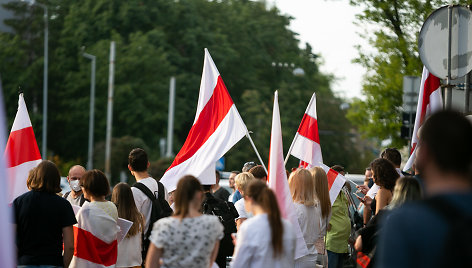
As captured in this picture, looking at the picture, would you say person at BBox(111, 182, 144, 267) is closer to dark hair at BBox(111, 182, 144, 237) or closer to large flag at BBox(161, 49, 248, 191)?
dark hair at BBox(111, 182, 144, 237)

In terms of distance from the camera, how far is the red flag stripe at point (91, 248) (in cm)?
732

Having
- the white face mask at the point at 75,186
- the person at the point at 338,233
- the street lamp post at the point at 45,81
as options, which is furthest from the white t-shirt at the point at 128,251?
the street lamp post at the point at 45,81

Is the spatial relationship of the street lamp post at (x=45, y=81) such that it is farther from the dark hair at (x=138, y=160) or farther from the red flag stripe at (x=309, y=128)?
the dark hair at (x=138, y=160)

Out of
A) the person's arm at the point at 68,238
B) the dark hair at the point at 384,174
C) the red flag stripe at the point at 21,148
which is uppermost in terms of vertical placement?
the red flag stripe at the point at 21,148

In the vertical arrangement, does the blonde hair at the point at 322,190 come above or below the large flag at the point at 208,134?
below

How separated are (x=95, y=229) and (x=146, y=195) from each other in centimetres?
99

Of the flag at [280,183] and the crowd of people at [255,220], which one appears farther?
the flag at [280,183]

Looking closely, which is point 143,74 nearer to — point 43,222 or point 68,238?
point 68,238

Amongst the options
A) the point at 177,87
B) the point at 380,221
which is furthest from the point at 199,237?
the point at 177,87

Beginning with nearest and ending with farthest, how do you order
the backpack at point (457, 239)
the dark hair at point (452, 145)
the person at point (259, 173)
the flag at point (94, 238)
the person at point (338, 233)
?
the backpack at point (457, 239) < the dark hair at point (452, 145) < the flag at point (94, 238) < the person at point (259, 173) < the person at point (338, 233)

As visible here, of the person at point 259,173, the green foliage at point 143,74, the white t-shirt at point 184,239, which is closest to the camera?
the white t-shirt at point 184,239

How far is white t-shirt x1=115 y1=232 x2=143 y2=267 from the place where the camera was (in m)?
7.75

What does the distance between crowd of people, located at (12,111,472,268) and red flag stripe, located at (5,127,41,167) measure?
1.69 ft

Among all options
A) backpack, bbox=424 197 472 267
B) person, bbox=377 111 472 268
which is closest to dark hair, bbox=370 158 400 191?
person, bbox=377 111 472 268
